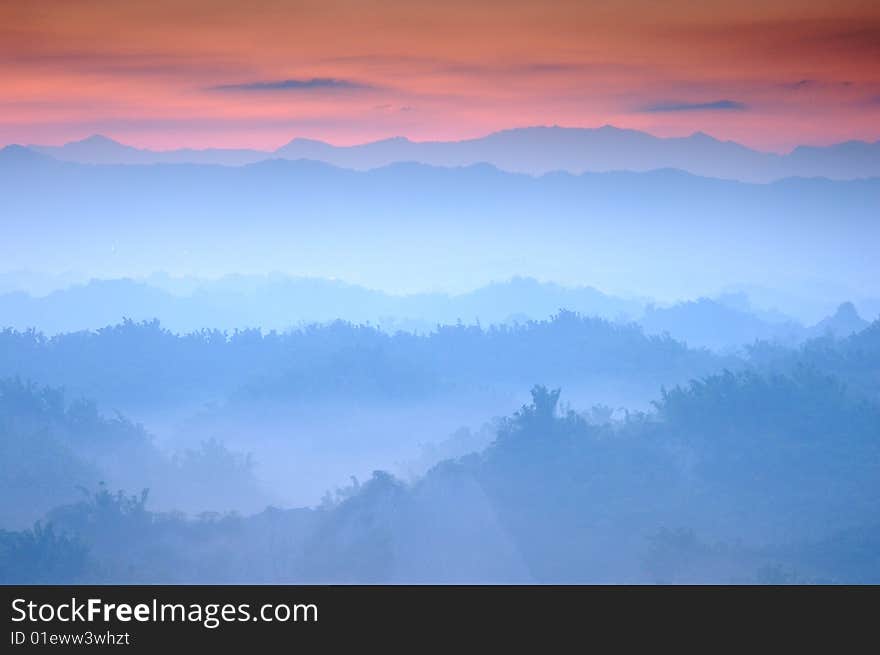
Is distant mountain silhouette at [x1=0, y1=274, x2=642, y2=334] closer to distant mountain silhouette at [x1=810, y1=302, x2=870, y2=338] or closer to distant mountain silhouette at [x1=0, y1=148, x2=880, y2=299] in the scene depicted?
distant mountain silhouette at [x1=0, y1=148, x2=880, y2=299]

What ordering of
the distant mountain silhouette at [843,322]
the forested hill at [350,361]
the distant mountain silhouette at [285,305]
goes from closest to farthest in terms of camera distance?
the forested hill at [350,361]
the distant mountain silhouette at [843,322]
the distant mountain silhouette at [285,305]

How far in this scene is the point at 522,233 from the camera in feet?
185

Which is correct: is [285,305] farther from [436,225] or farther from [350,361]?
[350,361]

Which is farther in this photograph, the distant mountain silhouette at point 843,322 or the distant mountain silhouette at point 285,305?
the distant mountain silhouette at point 285,305

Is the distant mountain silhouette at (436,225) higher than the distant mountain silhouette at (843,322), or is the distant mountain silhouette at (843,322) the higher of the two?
the distant mountain silhouette at (436,225)

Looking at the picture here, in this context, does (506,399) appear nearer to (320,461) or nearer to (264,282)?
(320,461)

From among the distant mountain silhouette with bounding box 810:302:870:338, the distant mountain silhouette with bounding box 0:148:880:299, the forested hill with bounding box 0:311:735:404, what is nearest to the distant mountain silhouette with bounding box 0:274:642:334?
the distant mountain silhouette with bounding box 0:148:880:299

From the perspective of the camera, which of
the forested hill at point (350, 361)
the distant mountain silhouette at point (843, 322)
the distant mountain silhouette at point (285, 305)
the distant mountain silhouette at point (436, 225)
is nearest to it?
the forested hill at point (350, 361)

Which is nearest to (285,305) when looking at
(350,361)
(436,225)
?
(436,225)

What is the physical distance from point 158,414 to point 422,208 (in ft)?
102

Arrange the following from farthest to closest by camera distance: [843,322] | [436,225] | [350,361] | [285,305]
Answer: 1. [436,225]
2. [285,305]
3. [843,322]
4. [350,361]

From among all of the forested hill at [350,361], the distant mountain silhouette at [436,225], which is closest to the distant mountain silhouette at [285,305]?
the distant mountain silhouette at [436,225]

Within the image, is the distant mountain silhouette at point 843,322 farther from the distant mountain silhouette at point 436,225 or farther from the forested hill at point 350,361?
the forested hill at point 350,361

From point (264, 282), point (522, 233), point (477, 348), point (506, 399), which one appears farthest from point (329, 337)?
point (264, 282)
